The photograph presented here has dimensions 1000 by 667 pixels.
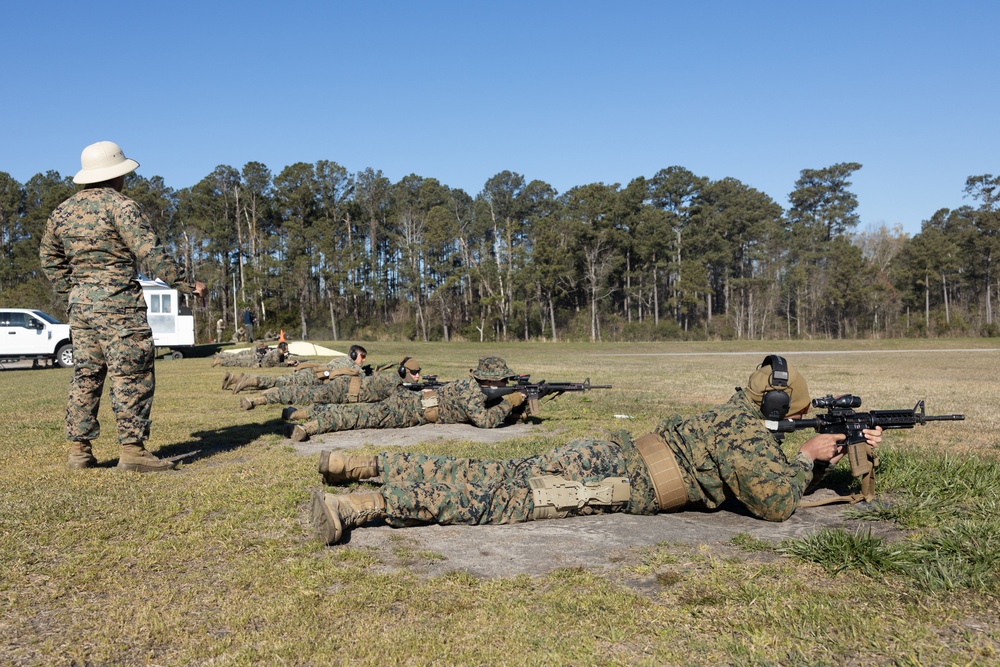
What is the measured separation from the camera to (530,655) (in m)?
3.00

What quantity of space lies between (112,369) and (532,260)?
5461 cm

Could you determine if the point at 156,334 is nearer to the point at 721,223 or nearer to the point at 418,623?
the point at 418,623

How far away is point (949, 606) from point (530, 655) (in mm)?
2110

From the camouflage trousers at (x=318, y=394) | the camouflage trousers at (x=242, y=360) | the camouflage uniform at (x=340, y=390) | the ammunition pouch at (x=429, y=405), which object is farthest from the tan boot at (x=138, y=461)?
the camouflage trousers at (x=242, y=360)

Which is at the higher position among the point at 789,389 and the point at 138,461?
the point at 789,389

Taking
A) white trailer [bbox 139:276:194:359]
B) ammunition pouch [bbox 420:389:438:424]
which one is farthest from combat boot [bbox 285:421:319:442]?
white trailer [bbox 139:276:194:359]

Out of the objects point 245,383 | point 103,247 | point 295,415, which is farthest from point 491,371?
point 245,383

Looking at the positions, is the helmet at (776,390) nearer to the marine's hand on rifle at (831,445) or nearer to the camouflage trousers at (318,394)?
the marine's hand on rifle at (831,445)

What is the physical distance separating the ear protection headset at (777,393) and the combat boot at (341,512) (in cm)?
287

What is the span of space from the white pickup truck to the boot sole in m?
22.4

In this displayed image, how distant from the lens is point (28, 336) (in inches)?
901

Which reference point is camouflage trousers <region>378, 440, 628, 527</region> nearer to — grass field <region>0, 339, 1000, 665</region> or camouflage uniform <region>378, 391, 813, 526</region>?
camouflage uniform <region>378, 391, 813, 526</region>

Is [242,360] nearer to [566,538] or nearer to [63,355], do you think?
Result: [63,355]

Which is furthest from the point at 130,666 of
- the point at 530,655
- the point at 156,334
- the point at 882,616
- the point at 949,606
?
the point at 156,334
